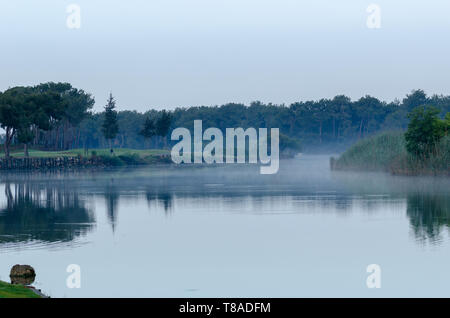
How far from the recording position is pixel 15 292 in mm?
15375

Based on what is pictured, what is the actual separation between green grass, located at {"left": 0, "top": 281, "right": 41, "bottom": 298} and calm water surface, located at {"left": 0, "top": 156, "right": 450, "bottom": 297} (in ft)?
5.55

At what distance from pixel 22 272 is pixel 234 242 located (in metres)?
8.91

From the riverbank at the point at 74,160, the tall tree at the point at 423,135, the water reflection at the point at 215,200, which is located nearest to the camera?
the water reflection at the point at 215,200

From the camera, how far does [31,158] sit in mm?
97562

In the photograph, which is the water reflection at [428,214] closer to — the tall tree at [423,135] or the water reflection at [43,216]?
the water reflection at [43,216]

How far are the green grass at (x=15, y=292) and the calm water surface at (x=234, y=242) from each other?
1.69 m

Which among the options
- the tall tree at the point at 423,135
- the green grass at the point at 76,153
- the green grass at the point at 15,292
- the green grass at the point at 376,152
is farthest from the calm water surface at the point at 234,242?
the green grass at the point at 76,153

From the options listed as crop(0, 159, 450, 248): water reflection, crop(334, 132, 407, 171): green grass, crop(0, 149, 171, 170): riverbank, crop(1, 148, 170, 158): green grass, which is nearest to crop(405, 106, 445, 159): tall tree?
crop(334, 132, 407, 171): green grass

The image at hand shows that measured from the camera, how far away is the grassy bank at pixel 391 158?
59584mm

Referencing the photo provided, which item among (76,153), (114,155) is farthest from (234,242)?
(76,153)

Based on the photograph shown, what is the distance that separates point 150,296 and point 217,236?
32.8 ft
